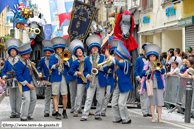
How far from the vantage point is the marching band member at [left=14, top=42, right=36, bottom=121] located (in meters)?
10.0

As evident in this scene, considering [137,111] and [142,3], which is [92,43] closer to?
[137,111]

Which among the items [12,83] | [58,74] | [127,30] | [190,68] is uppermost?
[127,30]

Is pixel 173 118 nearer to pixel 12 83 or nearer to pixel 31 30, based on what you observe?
pixel 12 83

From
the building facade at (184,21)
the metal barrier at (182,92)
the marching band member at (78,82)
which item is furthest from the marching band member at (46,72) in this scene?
the building facade at (184,21)

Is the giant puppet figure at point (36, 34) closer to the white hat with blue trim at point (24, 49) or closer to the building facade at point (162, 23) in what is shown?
the white hat with blue trim at point (24, 49)

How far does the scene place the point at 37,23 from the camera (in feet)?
51.4

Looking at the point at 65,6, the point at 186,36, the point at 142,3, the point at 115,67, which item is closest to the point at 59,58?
the point at 115,67

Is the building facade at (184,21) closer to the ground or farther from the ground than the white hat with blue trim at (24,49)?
farther from the ground

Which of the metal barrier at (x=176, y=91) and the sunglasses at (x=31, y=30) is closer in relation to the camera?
the metal barrier at (x=176, y=91)

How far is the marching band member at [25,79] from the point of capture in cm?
1002

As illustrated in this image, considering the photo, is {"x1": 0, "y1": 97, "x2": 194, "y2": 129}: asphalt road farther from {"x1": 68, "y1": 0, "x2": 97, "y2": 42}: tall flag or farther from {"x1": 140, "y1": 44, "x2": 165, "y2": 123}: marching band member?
{"x1": 68, "y1": 0, "x2": 97, "y2": 42}: tall flag

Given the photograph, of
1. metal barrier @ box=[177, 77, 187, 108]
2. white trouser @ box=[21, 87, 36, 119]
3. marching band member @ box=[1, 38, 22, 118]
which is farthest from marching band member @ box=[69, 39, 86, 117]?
metal barrier @ box=[177, 77, 187, 108]

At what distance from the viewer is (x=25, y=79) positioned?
10156 millimetres

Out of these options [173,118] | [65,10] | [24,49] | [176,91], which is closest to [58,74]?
[24,49]
